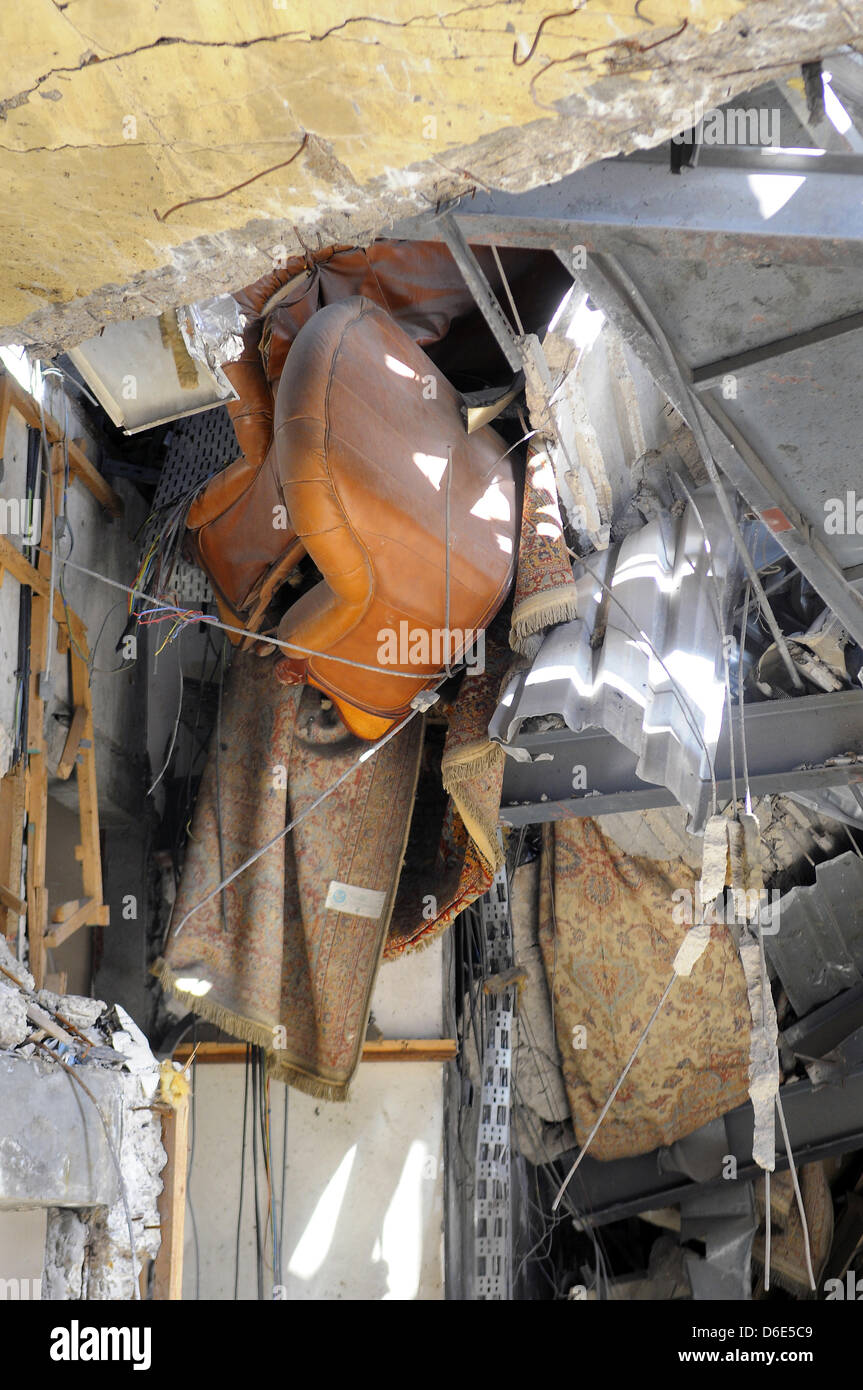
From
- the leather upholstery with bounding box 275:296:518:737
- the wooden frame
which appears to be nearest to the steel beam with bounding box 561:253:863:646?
the leather upholstery with bounding box 275:296:518:737

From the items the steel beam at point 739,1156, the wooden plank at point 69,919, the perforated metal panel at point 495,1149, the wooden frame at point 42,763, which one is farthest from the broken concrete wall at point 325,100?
the steel beam at point 739,1156

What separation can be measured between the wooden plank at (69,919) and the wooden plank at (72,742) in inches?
22.2

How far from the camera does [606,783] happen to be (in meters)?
5.07

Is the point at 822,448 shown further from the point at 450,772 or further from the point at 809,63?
the point at 450,772

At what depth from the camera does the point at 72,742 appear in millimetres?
5305

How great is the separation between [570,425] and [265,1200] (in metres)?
3.97

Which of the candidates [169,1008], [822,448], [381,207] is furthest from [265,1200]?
[381,207]

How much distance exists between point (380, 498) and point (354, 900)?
6.69ft

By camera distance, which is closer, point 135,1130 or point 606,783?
point 135,1130

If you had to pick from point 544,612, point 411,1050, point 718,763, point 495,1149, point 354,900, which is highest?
point 544,612

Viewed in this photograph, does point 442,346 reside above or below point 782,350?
above

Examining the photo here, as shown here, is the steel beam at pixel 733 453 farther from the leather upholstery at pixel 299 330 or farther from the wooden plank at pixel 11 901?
the wooden plank at pixel 11 901

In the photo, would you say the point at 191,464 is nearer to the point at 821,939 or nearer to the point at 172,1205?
the point at 172,1205

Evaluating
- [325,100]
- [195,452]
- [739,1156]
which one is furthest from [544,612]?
[739,1156]
